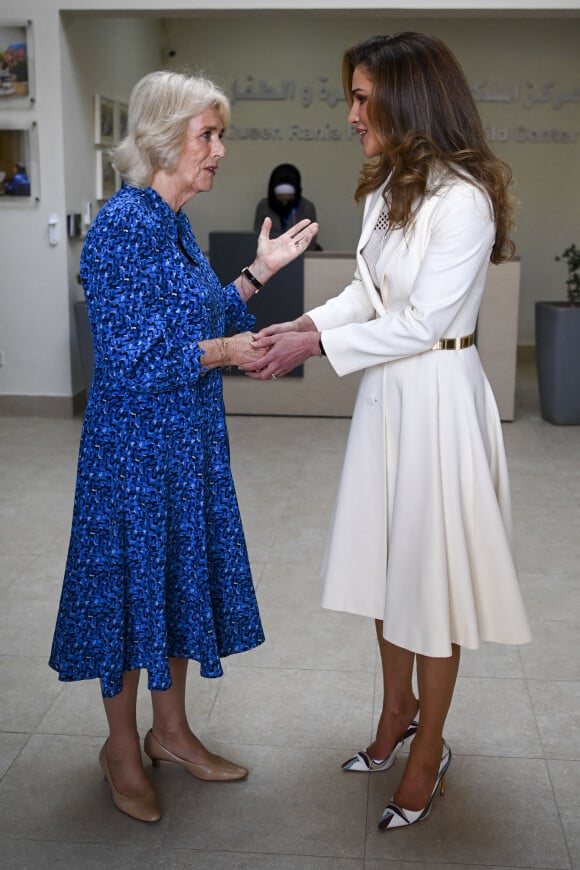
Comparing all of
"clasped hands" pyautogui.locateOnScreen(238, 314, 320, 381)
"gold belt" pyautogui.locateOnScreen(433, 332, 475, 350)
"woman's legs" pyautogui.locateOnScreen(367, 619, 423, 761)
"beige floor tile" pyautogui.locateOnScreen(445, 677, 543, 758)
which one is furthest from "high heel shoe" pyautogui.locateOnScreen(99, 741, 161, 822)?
"gold belt" pyautogui.locateOnScreen(433, 332, 475, 350)

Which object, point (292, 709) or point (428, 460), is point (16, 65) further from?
point (428, 460)

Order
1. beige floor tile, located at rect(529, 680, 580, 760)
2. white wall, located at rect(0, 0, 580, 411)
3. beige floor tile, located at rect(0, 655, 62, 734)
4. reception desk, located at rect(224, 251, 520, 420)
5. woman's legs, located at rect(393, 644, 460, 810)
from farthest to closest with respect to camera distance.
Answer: white wall, located at rect(0, 0, 580, 411), reception desk, located at rect(224, 251, 520, 420), beige floor tile, located at rect(0, 655, 62, 734), beige floor tile, located at rect(529, 680, 580, 760), woman's legs, located at rect(393, 644, 460, 810)

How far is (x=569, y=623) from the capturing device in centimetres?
404

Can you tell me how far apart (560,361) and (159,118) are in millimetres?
5452

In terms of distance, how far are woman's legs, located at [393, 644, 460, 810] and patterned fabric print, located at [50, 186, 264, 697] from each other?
0.53 metres

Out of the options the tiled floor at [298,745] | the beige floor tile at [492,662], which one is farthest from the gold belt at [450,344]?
the beige floor tile at [492,662]

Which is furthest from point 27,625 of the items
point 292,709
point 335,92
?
point 335,92

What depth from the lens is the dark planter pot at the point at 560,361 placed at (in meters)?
7.36

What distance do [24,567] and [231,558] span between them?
84.9 inches

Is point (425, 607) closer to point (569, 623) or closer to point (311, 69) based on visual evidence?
point (569, 623)

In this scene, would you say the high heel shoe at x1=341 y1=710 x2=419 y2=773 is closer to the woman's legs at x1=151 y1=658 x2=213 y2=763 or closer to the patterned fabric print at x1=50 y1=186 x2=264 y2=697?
the woman's legs at x1=151 y1=658 x2=213 y2=763

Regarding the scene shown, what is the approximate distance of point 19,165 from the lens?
24.2ft

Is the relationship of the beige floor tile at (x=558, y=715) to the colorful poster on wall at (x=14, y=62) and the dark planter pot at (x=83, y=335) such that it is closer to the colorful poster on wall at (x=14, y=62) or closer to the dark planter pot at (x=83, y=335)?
the dark planter pot at (x=83, y=335)

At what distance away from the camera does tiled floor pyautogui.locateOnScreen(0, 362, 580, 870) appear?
2.58 metres
